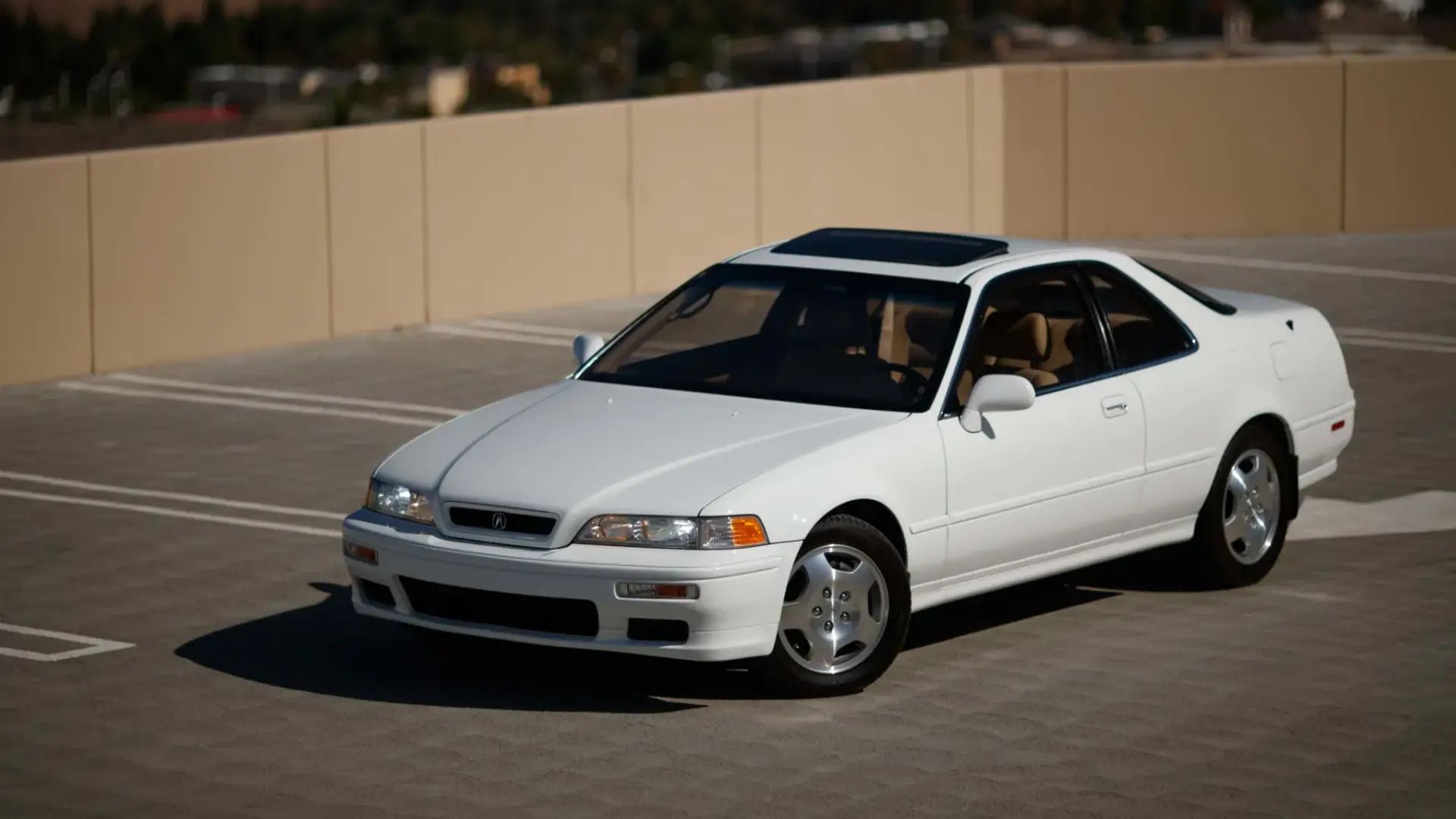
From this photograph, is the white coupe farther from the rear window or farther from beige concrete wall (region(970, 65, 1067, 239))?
beige concrete wall (region(970, 65, 1067, 239))

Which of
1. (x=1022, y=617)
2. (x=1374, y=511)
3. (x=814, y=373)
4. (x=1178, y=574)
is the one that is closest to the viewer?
(x=814, y=373)

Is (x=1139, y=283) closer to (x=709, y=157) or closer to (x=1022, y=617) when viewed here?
(x=1022, y=617)

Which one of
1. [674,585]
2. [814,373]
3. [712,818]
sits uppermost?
[814,373]

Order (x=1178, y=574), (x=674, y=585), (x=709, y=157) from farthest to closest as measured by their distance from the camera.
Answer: (x=709, y=157)
(x=1178, y=574)
(x=674, y=585)

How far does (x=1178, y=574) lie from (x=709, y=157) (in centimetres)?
996

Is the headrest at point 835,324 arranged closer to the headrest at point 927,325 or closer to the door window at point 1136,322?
the headrest at point 927,325

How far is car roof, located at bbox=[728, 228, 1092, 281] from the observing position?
9.28 m

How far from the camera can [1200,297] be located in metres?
10.1

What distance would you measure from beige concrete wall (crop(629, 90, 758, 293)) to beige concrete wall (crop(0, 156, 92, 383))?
488cm

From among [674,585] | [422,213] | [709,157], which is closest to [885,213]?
[709,157]

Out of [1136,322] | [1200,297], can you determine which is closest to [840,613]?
[1136,322]

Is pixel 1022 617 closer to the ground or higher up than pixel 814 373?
closer to the ground

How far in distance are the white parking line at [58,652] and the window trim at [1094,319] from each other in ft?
10.4

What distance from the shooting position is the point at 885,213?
21.1 metres
